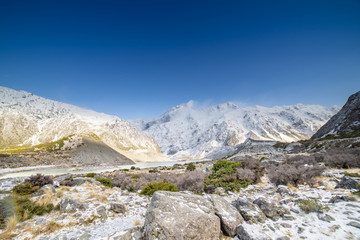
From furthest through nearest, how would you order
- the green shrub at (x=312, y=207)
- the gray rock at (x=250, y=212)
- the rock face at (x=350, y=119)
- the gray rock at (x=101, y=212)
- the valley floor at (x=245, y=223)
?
the rock face at (x=350, y=119) → the gray rock at (x=101, y=212) → the green shrub at (x=312, y=207) → the gray rock at (x=250, y=212) → the valley floor at (x=245, y=223)

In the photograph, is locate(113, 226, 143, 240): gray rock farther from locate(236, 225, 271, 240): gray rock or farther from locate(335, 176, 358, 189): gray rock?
locate(335, 176, 358, 189): gray rock

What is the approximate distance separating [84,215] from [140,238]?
4.23m

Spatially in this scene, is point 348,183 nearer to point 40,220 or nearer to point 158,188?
point 158,188

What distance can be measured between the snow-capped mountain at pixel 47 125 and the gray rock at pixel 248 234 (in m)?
135

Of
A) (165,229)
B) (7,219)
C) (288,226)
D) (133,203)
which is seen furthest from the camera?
(133,203)

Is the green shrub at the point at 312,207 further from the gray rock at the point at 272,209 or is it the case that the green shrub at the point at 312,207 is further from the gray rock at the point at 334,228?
the gray rock at the point at 334,228

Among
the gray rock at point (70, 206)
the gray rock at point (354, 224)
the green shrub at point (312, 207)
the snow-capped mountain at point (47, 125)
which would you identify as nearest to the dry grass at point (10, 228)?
the gray rock at point (70, 206)

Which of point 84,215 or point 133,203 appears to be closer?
point 84,215

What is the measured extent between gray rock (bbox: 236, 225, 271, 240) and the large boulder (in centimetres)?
67

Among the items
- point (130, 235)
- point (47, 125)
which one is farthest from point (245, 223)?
point (47, 125)

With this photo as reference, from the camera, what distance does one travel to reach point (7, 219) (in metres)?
6.71

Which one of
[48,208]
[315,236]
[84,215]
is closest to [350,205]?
[315,236]

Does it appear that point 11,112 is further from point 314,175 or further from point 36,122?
point 314,175

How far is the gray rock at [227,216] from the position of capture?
17.3 feet
